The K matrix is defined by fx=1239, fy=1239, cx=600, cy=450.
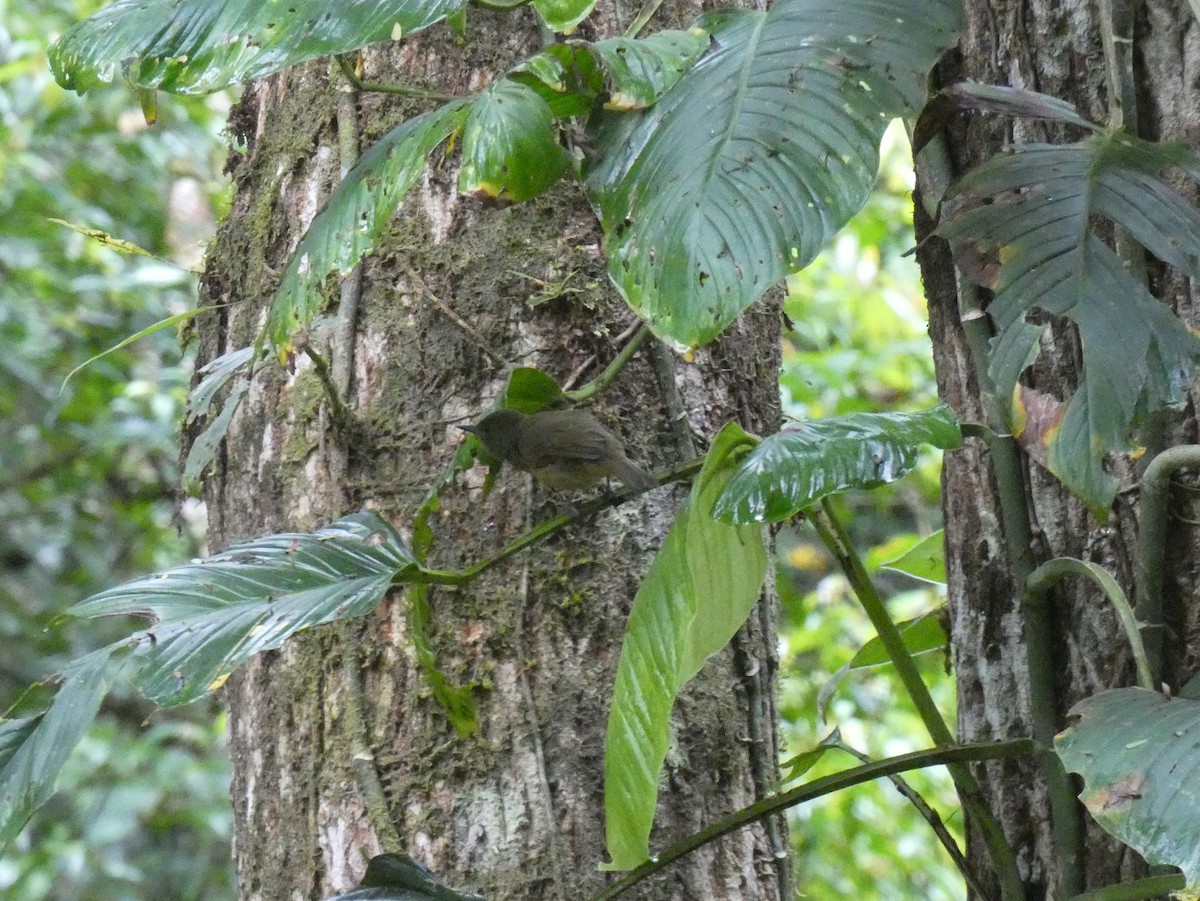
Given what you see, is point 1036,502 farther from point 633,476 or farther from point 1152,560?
point 633,476

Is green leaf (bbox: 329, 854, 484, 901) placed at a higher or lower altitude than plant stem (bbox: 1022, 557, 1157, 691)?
lower

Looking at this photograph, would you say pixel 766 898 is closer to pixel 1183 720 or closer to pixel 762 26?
A: pixel 1183 720

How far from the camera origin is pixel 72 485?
19.6 feet

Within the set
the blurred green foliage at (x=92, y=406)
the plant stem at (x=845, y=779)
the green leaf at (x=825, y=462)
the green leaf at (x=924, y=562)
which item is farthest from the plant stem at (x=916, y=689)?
the blurred green foliage at (x=92, y=406)

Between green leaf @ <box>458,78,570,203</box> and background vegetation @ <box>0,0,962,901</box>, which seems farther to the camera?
background vegetation @ <box>0,0,962,901</box>

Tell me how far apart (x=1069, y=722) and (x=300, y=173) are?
159cm

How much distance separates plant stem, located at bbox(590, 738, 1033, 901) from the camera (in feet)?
4.39

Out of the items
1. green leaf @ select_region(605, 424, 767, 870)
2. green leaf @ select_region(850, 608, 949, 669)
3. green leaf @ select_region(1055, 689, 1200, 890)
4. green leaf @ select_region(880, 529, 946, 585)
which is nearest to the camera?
green leaf @ select_region(1055, 689, 1200, 890)

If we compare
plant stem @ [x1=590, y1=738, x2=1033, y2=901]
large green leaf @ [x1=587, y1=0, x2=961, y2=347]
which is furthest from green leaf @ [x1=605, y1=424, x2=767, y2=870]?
large green leaf @ [x1=587, y1=0, x2=961, y2=347]

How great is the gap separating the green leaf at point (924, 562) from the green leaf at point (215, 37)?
1183 mm

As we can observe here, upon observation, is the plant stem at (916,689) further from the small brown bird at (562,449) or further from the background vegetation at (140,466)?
the background vegetation at (140,466)

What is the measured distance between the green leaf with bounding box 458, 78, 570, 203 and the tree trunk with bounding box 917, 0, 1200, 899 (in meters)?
0.57

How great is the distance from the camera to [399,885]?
1489mm

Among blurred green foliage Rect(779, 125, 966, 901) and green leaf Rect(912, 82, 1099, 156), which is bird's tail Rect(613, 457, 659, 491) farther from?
blurred green foliage Rect(779, 125, 966, 901)
